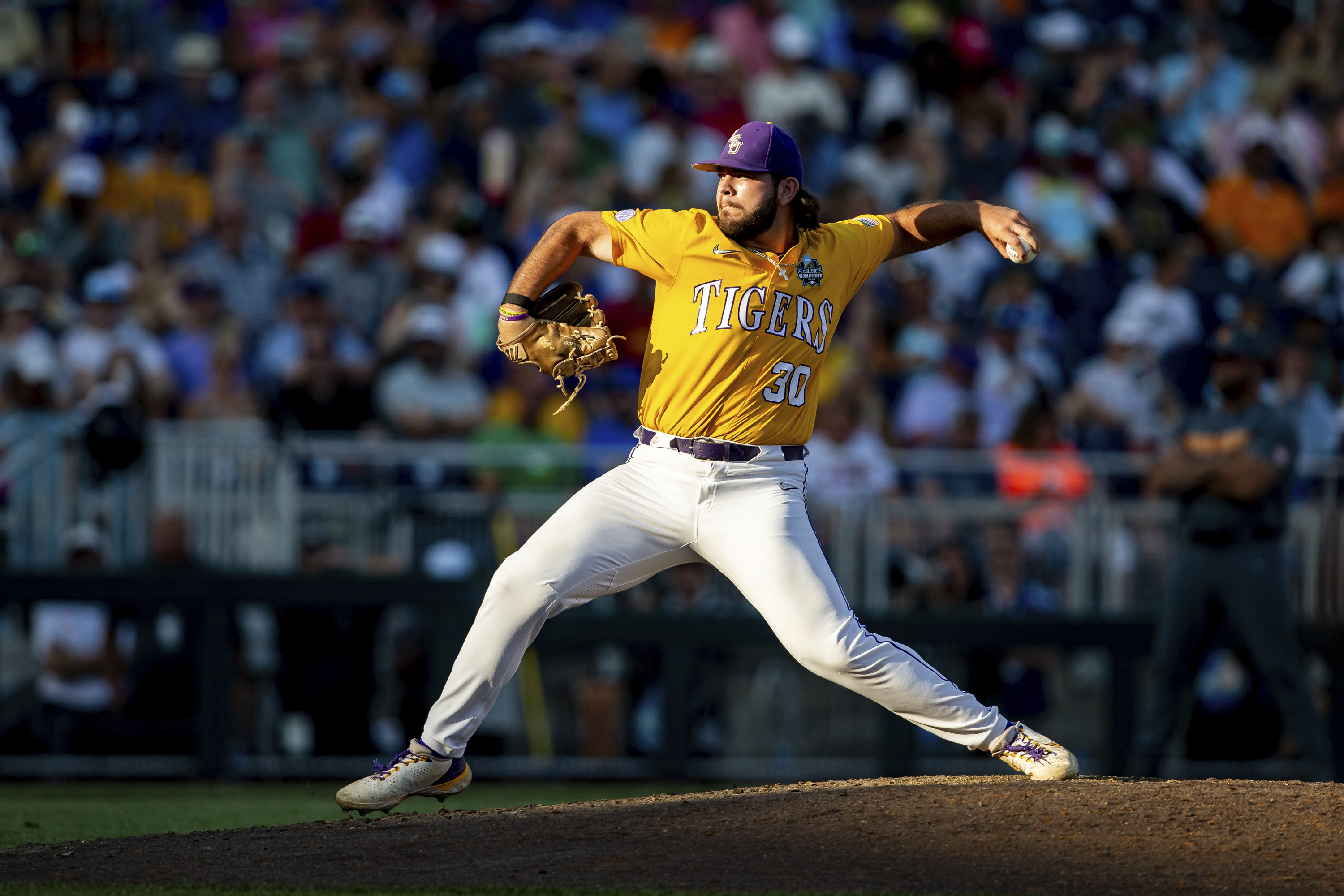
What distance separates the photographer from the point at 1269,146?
14492 mm

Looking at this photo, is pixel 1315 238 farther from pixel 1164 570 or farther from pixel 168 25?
pixel 168 25

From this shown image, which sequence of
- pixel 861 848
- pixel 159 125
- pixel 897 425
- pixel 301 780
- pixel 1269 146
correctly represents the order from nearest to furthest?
pixel 861 848 < pixel 301 780 < pixel 897 425 < pixel 159 125 < pixel 1269 146

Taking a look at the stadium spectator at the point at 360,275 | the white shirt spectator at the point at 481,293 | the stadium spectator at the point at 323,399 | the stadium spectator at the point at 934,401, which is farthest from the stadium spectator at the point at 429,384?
the stadium spectator at the point at 934,401

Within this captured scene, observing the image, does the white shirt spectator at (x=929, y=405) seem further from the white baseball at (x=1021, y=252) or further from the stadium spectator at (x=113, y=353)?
the white baseball at (x=1021, y=252)

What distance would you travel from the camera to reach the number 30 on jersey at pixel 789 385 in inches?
216

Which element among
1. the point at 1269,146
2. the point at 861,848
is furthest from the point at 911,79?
the point at 861,848

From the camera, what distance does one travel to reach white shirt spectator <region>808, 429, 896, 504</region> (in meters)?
9.73

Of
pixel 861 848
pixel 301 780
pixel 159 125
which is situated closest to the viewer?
pixel 861 848

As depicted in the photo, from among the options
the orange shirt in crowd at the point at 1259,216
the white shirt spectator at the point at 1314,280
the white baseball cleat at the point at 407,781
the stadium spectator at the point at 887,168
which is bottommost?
the white baseball cleat at the point at 407,781

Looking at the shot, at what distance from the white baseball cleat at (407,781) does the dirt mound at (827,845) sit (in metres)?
0.08

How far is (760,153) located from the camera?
543 cm

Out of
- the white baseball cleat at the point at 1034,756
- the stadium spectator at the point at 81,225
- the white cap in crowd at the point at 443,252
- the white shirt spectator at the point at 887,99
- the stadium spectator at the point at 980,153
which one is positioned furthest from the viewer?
the white shirt spectator at the point at 887,99

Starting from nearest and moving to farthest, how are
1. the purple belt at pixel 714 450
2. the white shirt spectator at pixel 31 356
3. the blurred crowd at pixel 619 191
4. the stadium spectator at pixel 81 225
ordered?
the purple belt at pixel 714 450, the white shirt spectator at pixel 31 356, the blurred crowd at pixel 619 191, the stadium spectator at pixel 81 225

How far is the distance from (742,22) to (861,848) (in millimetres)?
11490
